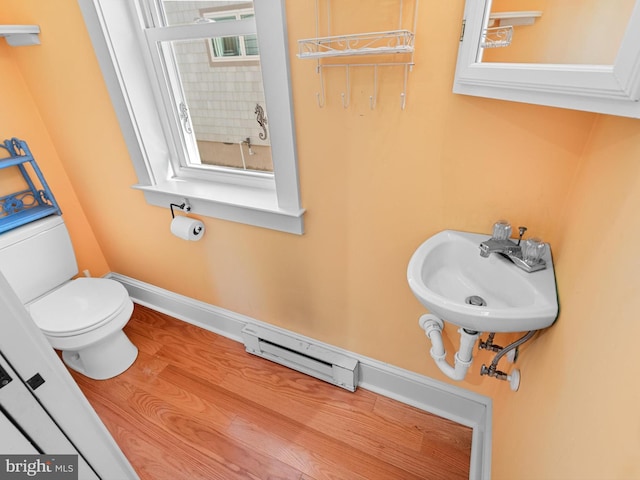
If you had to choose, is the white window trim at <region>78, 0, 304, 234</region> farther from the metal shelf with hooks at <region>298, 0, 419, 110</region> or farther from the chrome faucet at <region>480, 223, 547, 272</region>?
the chrome faucet at <region>480, 223, 547, 272</region>

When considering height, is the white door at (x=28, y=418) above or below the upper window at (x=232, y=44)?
below

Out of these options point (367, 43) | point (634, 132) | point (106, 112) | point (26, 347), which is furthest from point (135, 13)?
point (634, 132)

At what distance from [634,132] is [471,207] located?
17.6 inches

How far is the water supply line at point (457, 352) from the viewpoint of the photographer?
3.25ft

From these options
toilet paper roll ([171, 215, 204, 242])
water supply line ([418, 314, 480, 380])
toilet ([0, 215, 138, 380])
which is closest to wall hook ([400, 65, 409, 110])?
water supply line ([418, 314, 480, 380])

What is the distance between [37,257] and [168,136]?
0.93m

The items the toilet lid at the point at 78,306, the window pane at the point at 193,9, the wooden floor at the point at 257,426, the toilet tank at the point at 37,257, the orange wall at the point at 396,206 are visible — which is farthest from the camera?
the toilet tank at the point at 37,257

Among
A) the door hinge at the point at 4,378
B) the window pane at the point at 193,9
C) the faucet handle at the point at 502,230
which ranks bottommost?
the door hinge at the point at 4,378

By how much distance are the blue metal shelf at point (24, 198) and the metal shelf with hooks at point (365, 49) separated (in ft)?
5.19

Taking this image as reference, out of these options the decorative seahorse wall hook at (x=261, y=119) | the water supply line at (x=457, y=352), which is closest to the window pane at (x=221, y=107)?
the decorative seahorse wall hook at (x=261, y=119)

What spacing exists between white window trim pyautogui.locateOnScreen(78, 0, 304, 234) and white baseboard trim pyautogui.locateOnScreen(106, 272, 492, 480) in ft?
2.20

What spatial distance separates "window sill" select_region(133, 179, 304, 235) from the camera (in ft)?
4.33

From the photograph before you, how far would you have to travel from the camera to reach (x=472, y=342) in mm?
992

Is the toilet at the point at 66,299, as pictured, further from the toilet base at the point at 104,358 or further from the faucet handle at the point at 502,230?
the faucet handle at the point at 502,230
